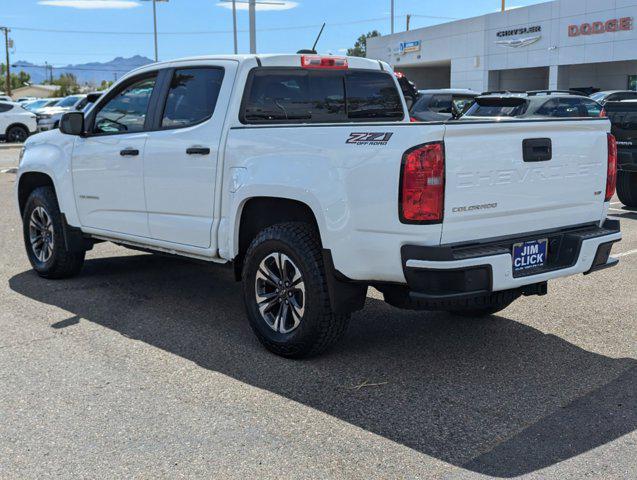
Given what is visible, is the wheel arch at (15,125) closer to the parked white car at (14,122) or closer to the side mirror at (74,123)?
the parked white car at (14,122)

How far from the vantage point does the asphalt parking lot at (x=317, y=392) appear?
3.63 meters

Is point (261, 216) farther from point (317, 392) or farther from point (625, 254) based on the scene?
point (625, 254)

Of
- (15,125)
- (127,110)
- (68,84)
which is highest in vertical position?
(68,84)

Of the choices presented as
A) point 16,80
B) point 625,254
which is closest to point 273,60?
point 625,254

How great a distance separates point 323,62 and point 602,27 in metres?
39.7

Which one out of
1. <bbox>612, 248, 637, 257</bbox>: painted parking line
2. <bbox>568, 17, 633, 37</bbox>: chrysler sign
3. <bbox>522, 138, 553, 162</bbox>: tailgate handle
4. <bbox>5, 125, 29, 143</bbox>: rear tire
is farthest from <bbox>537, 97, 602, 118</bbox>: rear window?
<bbox>568, 17, 633, 37</bbox>: chrysler sign

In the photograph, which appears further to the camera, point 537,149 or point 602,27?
point 602,27

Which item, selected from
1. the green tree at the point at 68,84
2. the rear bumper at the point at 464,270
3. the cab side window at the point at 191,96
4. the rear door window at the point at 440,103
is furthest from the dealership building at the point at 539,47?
the green tree at the point at 68,84

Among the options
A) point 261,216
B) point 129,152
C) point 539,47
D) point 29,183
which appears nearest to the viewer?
point 261,216

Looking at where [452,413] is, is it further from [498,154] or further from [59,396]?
[59,396]

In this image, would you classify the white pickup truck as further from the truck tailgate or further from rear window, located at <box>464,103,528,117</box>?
rear window, located at <box>464,103,528,117</box>

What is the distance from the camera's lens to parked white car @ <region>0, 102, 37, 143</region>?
28.5m

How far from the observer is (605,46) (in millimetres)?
41219

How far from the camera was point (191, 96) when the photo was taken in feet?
18.9
